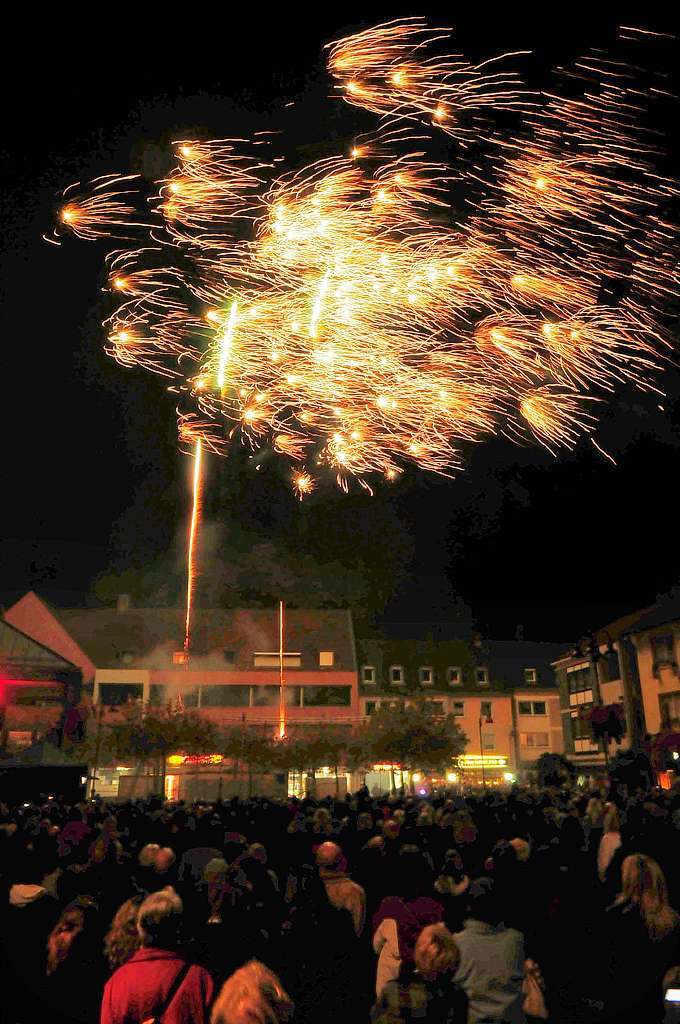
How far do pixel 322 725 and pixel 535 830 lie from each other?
125 feet

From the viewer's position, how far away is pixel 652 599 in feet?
151

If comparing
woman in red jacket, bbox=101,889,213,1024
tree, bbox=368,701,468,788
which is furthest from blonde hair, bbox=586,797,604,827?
tree, bbox=368,701,468,788

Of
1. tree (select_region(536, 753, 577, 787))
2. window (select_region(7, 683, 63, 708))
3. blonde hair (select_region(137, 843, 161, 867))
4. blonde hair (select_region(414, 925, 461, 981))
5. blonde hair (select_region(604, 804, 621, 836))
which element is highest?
window (select_region(7, 683, 63, 708))

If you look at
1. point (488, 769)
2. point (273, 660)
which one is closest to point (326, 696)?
point (273, 660)

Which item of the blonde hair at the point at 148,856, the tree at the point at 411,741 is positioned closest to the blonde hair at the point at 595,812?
the blonde hair at the point at 148,856

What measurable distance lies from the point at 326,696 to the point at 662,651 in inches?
913

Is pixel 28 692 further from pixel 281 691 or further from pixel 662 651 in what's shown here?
pixel 662 651

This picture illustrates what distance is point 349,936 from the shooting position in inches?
236

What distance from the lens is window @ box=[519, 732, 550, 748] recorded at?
198ft

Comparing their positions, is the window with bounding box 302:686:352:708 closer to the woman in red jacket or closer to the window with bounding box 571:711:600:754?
the window with bounding box 571:711:600:754

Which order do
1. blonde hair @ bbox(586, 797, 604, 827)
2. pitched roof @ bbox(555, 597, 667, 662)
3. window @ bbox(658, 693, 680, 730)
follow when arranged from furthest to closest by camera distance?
pitched roof @ bbox(555, 597, 667, 662) → window @ bbox(658, 693, 680, 730) → blonde hair @ bbox(586, 797, 604, 827)

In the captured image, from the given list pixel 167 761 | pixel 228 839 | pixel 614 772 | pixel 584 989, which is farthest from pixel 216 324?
pixel 167 761

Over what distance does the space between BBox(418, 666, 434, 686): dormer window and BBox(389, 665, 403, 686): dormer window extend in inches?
57.6

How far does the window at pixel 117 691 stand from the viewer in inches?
2128
